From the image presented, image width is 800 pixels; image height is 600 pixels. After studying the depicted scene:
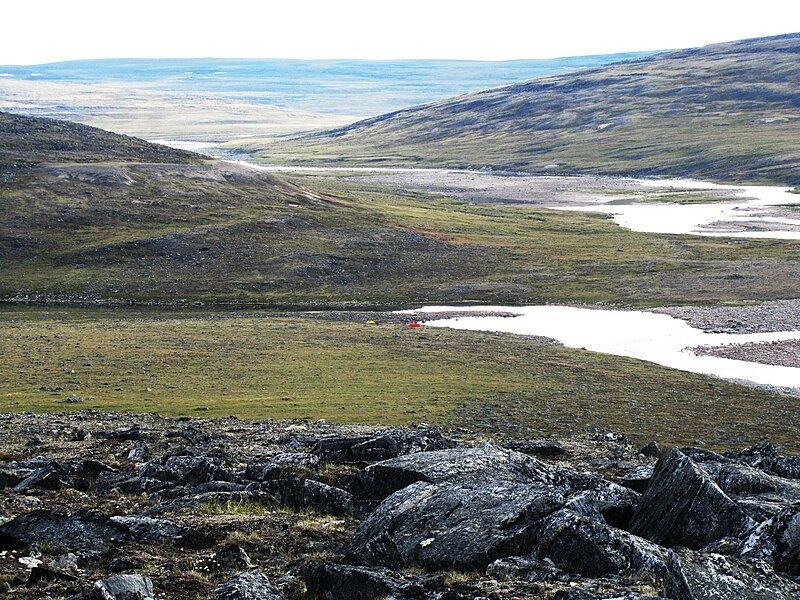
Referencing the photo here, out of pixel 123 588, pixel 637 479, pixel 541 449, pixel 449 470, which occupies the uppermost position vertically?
pixel 123 588

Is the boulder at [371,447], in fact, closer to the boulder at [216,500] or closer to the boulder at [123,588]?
the boulder at [216,500]

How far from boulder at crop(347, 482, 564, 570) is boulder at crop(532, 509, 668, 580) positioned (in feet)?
2.03

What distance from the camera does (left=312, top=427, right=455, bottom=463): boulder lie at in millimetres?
31438

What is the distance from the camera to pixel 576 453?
126 ft

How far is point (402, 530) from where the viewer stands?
2105 cm

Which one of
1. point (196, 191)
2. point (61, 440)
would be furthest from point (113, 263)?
point (61, 440)

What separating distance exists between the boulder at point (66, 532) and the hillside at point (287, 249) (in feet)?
264

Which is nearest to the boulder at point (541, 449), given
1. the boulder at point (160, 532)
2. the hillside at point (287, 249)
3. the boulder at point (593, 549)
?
the boulder at point (593, 549)

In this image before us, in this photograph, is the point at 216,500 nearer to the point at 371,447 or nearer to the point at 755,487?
the point at 371,447

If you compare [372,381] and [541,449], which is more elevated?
[541,449]

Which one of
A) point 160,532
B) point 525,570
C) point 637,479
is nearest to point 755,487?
point 637,479

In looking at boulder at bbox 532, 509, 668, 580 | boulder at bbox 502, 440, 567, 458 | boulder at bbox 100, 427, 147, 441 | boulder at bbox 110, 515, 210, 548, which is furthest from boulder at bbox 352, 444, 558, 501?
boulder at bbox 100, 427, 147, 441

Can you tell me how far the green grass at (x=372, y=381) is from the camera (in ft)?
172

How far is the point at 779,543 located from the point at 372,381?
4511 cm
